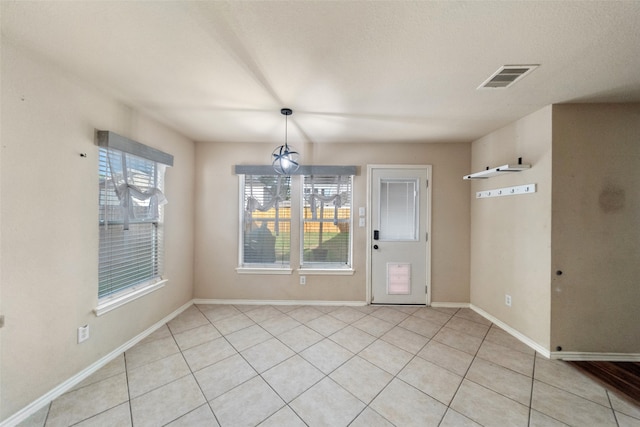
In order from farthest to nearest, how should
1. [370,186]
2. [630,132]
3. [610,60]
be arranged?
[370,186]
[630,132]
[610,60]

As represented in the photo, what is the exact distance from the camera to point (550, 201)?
2.03m

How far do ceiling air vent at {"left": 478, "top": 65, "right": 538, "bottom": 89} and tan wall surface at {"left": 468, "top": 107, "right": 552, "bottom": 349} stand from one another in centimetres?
79

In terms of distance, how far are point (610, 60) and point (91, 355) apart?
4.39 m

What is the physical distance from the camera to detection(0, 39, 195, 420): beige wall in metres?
1.34

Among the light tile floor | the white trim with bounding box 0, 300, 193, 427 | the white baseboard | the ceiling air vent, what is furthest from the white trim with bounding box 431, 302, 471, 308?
the white trim with bounding box 0, 300, 193, 427

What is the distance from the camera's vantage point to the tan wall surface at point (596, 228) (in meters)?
1.96

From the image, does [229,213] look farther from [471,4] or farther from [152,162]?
[471,4]

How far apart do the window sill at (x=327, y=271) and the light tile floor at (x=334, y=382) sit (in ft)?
2.38

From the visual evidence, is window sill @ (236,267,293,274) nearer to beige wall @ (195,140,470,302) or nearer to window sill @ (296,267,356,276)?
beige wall @ (195,140,470,302)

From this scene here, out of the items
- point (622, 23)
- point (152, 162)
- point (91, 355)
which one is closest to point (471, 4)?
point (622, 23)

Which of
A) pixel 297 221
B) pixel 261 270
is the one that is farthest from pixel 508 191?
pixel 261 270

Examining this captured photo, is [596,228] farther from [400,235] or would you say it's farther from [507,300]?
[400,235]

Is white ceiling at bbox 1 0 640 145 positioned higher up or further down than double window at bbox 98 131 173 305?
higher up

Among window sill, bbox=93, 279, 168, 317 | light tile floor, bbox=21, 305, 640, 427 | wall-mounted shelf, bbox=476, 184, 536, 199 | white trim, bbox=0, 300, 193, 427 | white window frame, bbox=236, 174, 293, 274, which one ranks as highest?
wall-mounted shelf, bbox=476, 184, 536, 199
